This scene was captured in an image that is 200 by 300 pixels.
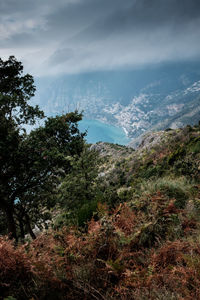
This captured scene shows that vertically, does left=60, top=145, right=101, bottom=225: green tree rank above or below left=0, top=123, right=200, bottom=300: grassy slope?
above

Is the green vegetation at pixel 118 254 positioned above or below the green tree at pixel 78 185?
below

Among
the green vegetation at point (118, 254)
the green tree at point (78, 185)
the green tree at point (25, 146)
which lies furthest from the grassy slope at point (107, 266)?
the green tree at point (25, 146)

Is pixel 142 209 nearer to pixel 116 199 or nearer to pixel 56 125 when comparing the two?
pixel 116 199

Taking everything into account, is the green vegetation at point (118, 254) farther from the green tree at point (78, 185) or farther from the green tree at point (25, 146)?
the green tree at point (78, 185)

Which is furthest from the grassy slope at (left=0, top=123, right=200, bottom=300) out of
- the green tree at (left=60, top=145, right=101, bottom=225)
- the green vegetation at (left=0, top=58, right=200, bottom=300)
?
the green tree at (left=60, top=145, right=101, bottom=225)

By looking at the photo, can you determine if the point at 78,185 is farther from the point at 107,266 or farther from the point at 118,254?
the point at 107,266

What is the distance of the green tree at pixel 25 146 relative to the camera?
868 centimetres

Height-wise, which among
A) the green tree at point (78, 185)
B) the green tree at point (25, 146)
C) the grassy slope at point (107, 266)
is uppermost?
the green tree at point (25, 146)

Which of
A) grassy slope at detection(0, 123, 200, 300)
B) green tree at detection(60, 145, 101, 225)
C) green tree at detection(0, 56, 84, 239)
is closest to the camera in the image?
grassy slope at detection(0, 123, 200, 300)

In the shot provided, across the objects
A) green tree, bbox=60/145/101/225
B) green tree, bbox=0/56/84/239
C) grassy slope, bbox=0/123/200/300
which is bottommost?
grassy slope, bbox=0/123/200/300

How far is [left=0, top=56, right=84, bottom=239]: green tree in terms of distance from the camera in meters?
8.68

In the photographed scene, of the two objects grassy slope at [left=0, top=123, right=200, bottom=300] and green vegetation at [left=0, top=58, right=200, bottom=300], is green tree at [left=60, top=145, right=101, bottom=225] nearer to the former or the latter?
green vegetation at [left=0, top=58, right=200, bottom=300]

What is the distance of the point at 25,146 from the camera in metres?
8.85

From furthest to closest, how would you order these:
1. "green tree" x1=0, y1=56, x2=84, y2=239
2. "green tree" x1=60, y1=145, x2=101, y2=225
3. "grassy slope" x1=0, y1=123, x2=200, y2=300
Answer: "green tree" x1=60, y1=145, x2=101, y2=225
"green tree" x1=0, y1=56, x2=84, y2=239
"grassy slope" x1=0, y1=123, x2=200, y2=300
